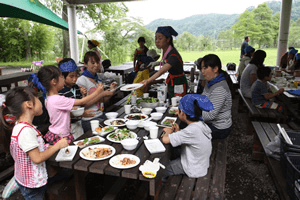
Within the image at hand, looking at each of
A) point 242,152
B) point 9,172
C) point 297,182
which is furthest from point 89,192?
point 242,152

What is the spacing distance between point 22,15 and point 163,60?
5.08 m

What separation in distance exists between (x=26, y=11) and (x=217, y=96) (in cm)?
603

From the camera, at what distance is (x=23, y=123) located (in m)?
1.85

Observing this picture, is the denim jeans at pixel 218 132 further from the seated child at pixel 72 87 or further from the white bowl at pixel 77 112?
the white bowl at pixel 77 112

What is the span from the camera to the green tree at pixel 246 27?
25797mm

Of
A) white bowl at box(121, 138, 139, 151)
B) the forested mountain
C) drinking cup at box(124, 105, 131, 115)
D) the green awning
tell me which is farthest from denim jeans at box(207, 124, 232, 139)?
the forested mountain

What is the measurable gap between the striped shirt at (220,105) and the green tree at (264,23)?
26.4 m

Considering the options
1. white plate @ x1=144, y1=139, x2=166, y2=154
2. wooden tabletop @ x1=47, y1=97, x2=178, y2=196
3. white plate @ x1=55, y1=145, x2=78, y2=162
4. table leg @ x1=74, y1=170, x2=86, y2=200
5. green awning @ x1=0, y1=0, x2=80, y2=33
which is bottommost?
table leg @ x1=74, y1=170, x2=86, y2=200

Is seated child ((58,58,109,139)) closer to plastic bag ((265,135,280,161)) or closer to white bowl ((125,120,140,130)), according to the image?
white bowl ((125,120,140,130))

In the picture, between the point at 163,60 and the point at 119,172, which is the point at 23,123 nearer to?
the point at 119,172

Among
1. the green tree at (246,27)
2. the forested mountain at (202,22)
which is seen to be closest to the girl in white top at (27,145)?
the green tree at (246,27)

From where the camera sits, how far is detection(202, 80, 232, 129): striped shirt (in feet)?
9.46

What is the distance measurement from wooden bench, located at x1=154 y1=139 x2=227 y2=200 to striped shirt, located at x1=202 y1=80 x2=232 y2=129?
69cm

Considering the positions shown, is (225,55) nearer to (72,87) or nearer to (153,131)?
(72,87)
